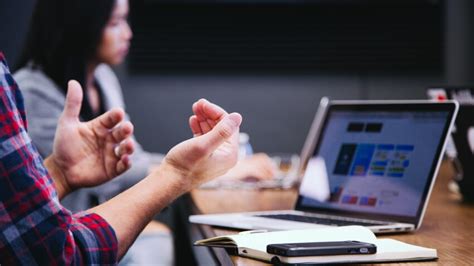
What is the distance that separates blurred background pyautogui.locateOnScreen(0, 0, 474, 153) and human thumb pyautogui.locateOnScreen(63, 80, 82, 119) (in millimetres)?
2411

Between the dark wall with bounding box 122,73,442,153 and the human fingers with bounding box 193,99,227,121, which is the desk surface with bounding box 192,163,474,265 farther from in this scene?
the dark wall with bounding box 122,73,442,153

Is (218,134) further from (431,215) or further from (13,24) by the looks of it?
(13,24)

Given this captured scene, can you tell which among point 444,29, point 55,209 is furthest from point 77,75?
point 444,29

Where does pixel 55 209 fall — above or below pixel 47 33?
below

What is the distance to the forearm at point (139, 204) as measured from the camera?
1300 mm

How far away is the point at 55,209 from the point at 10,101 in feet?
0.63

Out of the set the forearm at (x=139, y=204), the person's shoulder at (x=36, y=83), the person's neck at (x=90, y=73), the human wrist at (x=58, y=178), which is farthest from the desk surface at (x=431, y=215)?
the person's neck at (x=90, y=73)

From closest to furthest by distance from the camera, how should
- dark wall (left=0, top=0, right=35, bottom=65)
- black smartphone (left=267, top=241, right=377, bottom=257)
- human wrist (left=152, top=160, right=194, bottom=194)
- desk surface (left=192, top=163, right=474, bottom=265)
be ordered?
black smartphone (left=267, top=241, right=377, bottom=257) < desk surface (left=192, top=163, right=474, bottom=265) < human wrist (left=152, top=160, right=194, bottom=194) < dark wall (left=0, top=0, right=35, bottom=65)

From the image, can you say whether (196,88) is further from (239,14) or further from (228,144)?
(228,144)

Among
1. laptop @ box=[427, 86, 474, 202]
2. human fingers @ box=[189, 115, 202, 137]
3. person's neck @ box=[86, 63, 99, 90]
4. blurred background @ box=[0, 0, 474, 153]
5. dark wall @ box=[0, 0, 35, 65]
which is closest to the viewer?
human fingers @ box=[189, 115, 202, 137]

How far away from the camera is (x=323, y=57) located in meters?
4.30

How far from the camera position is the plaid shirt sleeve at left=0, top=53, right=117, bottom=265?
113 cm

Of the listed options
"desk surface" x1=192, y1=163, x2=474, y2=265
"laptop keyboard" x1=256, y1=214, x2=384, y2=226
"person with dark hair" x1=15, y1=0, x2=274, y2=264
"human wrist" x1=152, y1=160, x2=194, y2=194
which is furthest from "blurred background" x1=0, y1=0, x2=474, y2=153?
"human wrist" x1=152, y1=160, x2=194, y2=194

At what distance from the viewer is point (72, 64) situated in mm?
2766
